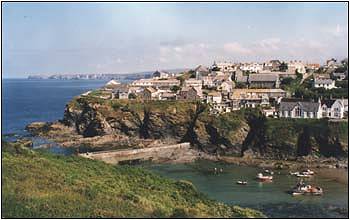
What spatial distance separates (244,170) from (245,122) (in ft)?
21.6

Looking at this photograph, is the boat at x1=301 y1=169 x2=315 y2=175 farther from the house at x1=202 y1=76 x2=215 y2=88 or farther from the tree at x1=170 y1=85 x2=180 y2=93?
the house at x1=202 y1=76 x2=215 y2=88

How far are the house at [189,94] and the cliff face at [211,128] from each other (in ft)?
10.4

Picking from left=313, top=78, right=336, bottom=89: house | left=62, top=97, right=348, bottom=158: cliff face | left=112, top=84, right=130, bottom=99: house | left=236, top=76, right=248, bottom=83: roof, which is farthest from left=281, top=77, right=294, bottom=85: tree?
left=112, top=84, right=130, bottom=99: house

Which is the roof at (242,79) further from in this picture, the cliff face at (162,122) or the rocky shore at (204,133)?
the cliff face at (162,122)

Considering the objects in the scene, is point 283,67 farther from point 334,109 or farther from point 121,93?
point 334,109

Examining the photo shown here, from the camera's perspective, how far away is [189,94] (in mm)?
42031

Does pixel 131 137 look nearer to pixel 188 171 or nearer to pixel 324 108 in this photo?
pixel 188 171

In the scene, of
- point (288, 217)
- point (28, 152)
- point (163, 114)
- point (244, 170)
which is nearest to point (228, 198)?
point (288, 217)

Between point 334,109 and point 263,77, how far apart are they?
13.7 meters

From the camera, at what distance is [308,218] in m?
19.5

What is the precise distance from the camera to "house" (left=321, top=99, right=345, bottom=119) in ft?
115

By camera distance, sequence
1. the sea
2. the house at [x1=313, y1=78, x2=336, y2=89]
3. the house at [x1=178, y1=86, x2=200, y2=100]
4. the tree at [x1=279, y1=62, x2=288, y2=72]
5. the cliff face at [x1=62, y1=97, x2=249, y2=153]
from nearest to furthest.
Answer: the sea < the cliff face at [x1=62, y1=97, x2=249, y2=153] < the house at [x1=178, y1=86, x2=200, y2=100] < the house at [x1=313, y1=78, x2=336, y2=89] < the tree at [x1=279, y1=62, x2=288, y2=72]

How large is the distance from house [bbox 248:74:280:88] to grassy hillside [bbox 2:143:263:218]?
30.9m

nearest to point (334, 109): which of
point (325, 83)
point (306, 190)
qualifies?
point (325, 83)
